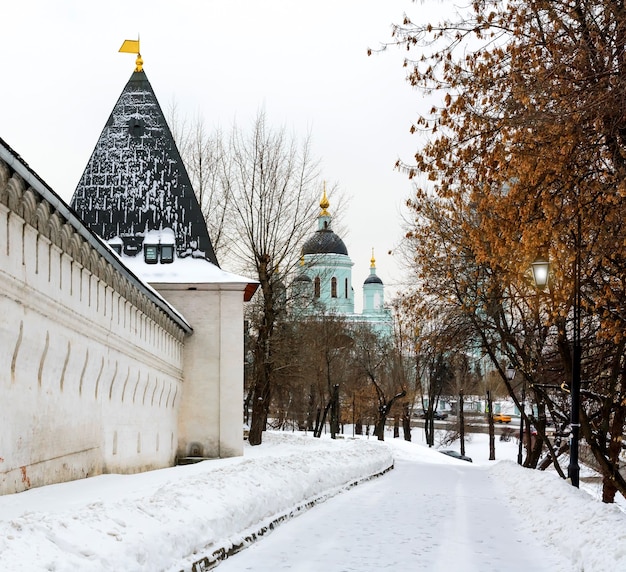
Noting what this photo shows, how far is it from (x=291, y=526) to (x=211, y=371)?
18278 mm

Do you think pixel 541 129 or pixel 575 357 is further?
pixel 575 357

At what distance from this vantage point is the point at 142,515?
8.70 m

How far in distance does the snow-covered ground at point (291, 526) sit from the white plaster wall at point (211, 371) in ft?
38.6

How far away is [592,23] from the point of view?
1171 centimetres

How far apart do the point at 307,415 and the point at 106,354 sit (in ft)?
181

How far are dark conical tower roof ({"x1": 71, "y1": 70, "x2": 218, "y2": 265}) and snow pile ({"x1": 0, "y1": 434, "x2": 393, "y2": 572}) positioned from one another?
51.6 feet

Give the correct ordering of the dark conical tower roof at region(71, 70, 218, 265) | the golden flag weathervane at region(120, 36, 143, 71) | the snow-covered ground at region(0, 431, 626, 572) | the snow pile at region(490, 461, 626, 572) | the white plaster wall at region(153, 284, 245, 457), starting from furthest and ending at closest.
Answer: the golden flag weathervane at region(120, 36, 143, 71) < the dark conical tower roof at region(71, 70, 218, 265) < the white plaster wall at region(153, 284, 245, 457) < the snow pile at region(490, 461, 626, 572) < the snow-covered ground at region(0, 431, 626, 572)

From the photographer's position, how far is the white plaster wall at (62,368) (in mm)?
11531

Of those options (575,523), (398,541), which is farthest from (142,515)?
(575,523)

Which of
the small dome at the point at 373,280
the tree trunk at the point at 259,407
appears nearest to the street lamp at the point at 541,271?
the tree trunk at the point at 259,407

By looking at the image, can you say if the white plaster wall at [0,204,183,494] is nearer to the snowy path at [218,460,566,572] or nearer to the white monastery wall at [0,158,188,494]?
the white monastery wall at [0,158,188,494]

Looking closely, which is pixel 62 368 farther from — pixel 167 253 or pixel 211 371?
pixel 167 253

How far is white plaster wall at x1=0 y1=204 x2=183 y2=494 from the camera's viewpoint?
37.8 feet

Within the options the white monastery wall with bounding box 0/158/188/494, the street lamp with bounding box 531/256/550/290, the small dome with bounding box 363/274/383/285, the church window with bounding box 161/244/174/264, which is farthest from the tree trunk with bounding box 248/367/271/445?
the small dome with bounding box 363/274/383/285
